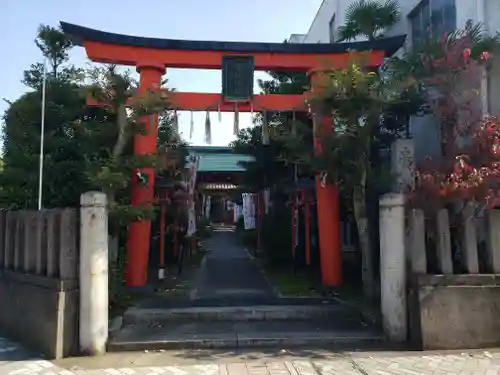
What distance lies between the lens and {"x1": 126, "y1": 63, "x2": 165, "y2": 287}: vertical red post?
9396 millimetres

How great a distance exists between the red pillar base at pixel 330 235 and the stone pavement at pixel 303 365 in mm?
3748

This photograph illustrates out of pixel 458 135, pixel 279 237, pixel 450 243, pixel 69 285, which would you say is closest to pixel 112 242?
pixel 69 285

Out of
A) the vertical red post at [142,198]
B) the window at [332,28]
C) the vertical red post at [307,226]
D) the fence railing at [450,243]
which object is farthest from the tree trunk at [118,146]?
the window at [332,28]

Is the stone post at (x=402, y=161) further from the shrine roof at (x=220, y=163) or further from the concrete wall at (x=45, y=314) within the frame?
the shrine roof at (x=220, y=163)

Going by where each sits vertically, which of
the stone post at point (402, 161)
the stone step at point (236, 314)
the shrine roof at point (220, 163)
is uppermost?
the shrine roof at point (220, 163)

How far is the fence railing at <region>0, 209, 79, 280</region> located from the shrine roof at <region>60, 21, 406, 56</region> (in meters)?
3.81

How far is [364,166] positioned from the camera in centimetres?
802

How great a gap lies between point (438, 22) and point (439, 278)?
637 centimetres

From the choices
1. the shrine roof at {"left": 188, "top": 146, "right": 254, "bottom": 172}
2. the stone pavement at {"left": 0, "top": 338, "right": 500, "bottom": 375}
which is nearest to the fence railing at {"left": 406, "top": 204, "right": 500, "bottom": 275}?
the stone pavement at {"left": 0, "top": 338, "right": 500, "bottom": 375}

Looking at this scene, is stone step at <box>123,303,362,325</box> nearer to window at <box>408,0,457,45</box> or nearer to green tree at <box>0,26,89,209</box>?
green tree at <box>0,26,89,209</box>

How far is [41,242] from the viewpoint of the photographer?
6766mm

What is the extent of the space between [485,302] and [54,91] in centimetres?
838

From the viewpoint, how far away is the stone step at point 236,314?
743cm

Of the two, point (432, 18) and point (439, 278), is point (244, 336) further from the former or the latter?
point (432, 18)
